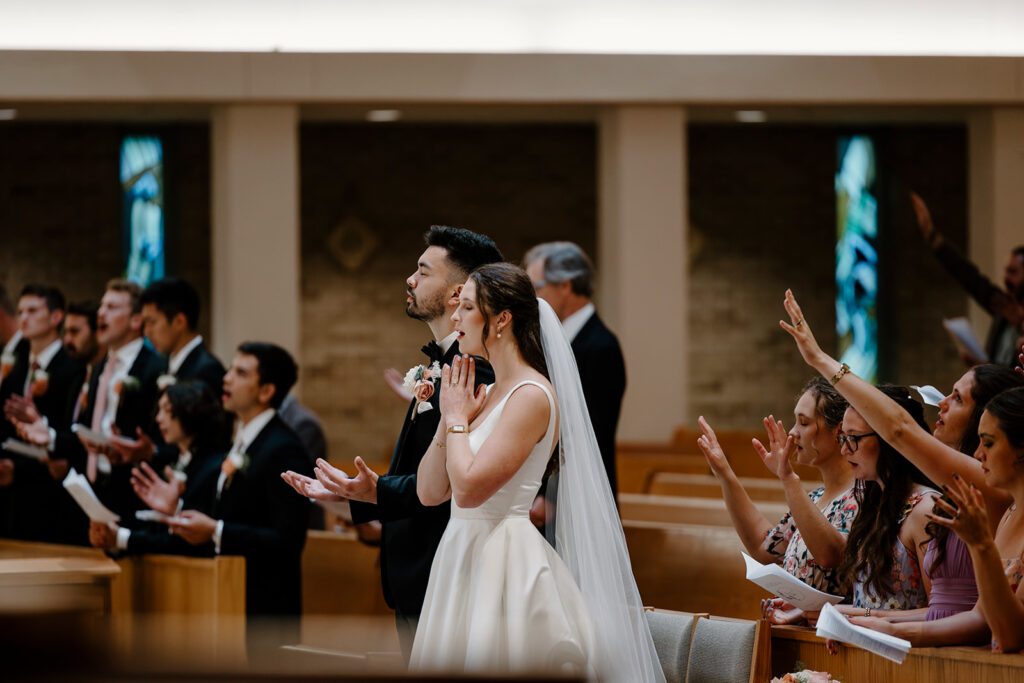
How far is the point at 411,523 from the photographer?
3775 millimetres

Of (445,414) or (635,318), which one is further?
(635,318)

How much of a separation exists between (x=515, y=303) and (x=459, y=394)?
293mm

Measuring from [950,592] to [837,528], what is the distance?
1.59ft

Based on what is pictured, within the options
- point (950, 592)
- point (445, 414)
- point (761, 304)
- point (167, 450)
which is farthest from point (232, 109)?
point (950, 592)

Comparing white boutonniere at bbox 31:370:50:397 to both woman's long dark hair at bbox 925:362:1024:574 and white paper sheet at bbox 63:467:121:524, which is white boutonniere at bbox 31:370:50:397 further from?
woman's long dark hair at bbox 925:362:1024:574

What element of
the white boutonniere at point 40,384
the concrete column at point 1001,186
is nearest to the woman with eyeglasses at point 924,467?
the white boutonniere at point 40,384

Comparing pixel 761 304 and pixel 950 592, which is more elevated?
pixel 761 304

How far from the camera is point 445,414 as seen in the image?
10.8 ft

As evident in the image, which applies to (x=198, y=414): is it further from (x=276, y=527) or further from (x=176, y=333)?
(x=176, y=333)

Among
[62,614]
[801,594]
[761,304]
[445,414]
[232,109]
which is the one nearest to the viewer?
[62,614]

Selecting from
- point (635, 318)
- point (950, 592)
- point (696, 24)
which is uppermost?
point (696, 24)

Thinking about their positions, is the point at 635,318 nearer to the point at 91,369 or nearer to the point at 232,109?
the point at 232,109

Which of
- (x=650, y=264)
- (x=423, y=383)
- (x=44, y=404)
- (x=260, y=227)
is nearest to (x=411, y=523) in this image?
(x=423, y=383)

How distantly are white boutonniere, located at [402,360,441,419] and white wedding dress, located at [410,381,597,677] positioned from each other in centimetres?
32
